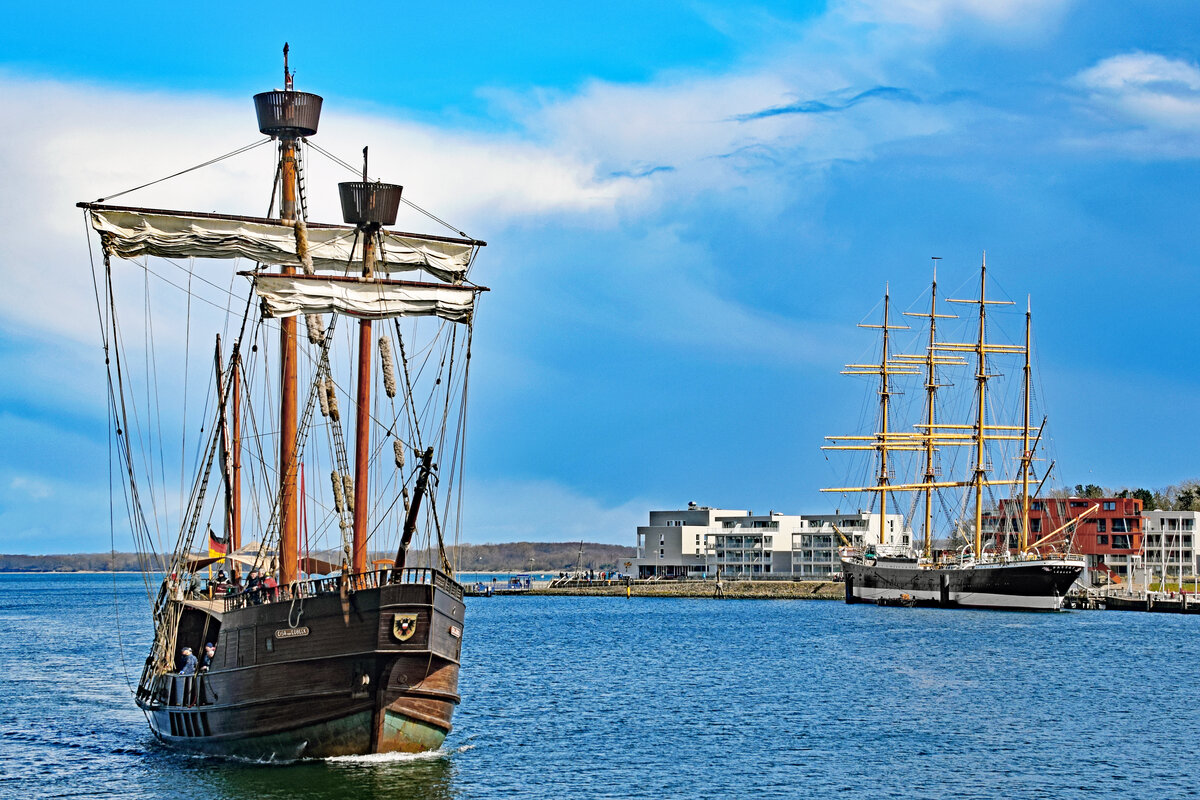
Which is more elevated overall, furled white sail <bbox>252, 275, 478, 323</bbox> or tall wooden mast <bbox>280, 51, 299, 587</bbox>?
furled white sail <bbox>252, 275, 478, 323</bbox>

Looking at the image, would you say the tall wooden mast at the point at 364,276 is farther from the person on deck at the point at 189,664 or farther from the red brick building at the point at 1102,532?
the red brick building at the point at 1102,532

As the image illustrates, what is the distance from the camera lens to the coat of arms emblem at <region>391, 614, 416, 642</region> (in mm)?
35125

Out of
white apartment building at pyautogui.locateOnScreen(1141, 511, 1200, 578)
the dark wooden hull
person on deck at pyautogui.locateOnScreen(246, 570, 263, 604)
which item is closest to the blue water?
the dark wooden hull

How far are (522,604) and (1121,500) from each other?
77143mm

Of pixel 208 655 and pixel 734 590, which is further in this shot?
pixel 734 590

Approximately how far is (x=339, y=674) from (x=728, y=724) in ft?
62.9

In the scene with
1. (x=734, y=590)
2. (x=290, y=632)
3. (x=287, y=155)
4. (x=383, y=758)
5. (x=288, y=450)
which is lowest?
(x=383, y=758)

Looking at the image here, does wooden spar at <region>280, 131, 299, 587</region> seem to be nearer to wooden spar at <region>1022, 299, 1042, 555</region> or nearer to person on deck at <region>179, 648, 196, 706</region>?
person on deck at <region>179, 648, 196, 706</region>

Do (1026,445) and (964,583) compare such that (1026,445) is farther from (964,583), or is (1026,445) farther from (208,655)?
(208,655)

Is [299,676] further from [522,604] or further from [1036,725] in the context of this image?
[522,604]

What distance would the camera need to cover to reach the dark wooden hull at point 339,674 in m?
35.2

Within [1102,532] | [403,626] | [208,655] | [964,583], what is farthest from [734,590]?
[403,626]

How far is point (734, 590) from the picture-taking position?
178 m

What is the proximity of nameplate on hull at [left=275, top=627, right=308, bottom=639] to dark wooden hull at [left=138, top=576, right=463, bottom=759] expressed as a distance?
0.03m
